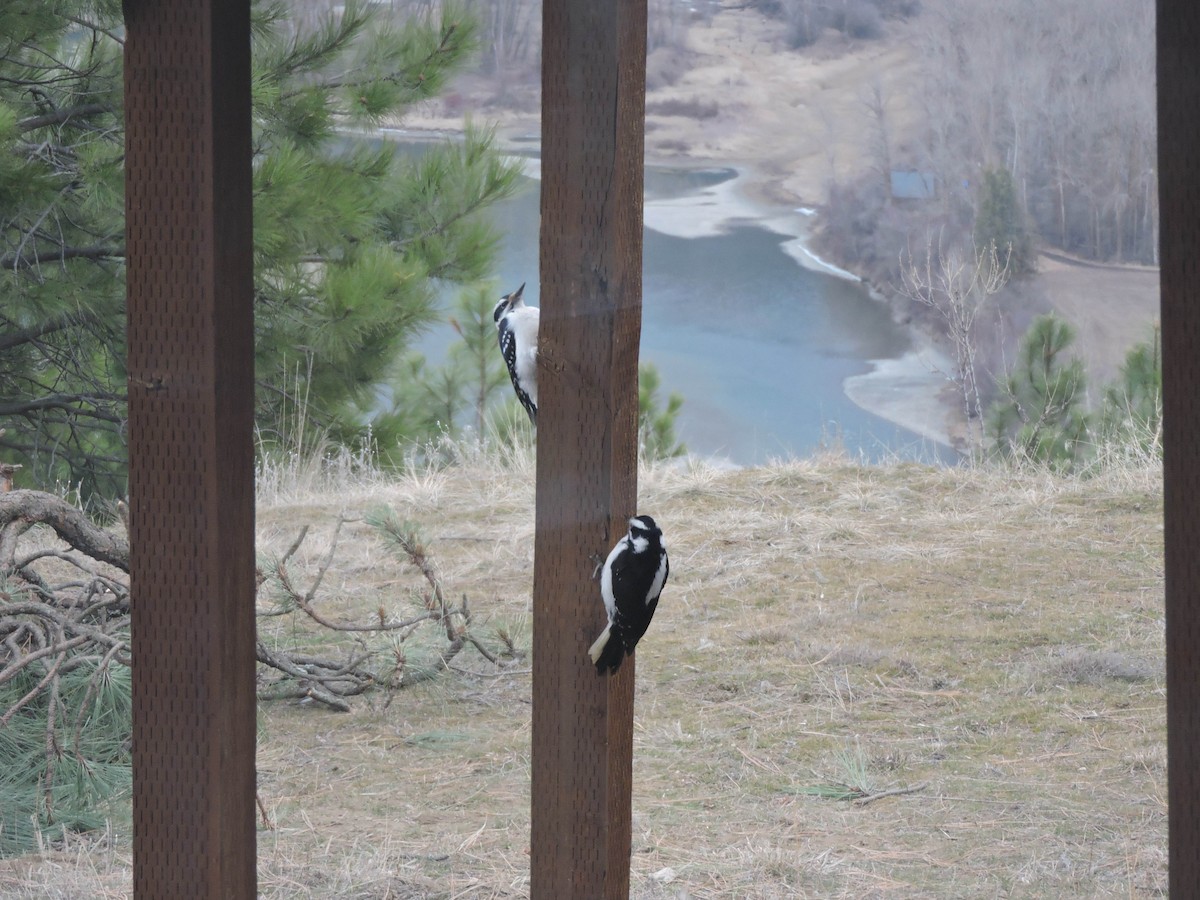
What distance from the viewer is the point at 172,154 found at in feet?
3.76

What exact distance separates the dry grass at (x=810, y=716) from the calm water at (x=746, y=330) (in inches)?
359

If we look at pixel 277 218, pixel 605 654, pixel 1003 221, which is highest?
pixel 1003 221

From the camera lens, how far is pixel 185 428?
116cm

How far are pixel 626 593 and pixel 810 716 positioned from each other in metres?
2.12

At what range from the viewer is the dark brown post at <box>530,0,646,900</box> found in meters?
1.18

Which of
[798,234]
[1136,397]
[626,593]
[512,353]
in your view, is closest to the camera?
[626,593]

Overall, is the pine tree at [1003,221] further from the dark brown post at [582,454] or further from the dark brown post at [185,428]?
the dark brown post at [185,428]

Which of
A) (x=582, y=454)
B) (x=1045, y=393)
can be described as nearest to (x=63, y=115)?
(x=582, y=454)

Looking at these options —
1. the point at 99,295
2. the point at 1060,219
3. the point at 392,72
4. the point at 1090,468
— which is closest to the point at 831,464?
the point at 1090,468

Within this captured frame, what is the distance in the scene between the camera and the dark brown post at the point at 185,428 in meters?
1.14

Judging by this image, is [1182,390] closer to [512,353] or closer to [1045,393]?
[512,353]

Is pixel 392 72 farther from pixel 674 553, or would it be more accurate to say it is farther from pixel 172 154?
pixel 172 154

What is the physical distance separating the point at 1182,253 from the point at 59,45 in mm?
6096

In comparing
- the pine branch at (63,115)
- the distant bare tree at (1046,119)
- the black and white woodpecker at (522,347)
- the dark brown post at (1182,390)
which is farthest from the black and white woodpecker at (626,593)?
the distant bare tree at (1046,119)
